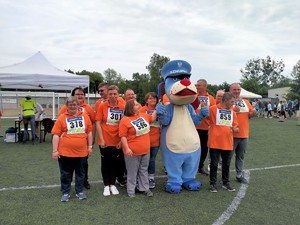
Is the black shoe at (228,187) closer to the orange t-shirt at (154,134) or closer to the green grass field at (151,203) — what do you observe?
the green grass field at (151,203)

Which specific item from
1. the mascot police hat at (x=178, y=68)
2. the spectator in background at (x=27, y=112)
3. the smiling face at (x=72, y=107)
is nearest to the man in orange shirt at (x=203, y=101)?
the mascot police hat at (x=178, y=68)

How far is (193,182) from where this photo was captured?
4410 mm

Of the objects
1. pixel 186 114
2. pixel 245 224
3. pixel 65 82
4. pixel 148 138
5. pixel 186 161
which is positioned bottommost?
pixel 245 224

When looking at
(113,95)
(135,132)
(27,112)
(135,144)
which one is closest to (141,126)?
(135,132)

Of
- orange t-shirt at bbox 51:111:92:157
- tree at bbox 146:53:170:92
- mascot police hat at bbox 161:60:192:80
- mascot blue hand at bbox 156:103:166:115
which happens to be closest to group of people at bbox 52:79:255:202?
orange t-shirt at bbox 51:111:92:157

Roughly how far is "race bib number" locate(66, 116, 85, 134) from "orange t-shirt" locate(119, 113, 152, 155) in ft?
1.77

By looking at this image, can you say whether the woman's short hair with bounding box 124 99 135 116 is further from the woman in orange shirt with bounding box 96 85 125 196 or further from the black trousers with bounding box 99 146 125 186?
the black trousers with bounding box 99 146 125 186

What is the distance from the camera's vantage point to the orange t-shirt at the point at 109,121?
163 inches

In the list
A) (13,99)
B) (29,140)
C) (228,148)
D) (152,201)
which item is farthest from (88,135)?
(13,99)

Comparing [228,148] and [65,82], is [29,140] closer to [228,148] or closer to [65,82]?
[65,82]

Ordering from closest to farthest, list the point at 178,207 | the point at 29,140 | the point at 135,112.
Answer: the point at 178,207
the point at 135,112
the point at 29,140

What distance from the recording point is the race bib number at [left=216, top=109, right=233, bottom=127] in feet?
14.1

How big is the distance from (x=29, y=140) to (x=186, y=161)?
22.3 feet

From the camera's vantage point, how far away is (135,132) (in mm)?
3980
